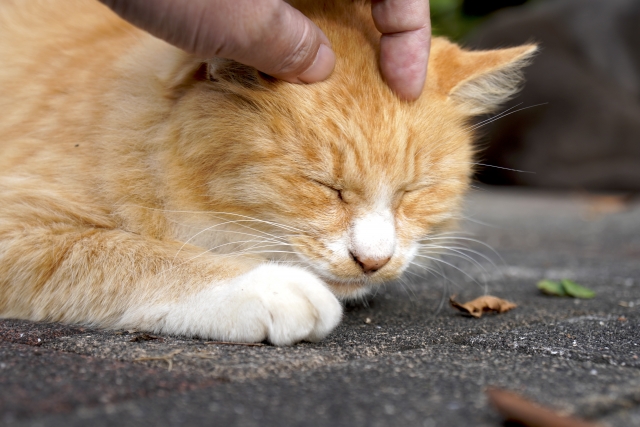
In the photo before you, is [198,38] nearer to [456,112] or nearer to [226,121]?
[226,121]

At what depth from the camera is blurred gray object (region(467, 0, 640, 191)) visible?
682 cm

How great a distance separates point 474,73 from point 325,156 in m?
0.75

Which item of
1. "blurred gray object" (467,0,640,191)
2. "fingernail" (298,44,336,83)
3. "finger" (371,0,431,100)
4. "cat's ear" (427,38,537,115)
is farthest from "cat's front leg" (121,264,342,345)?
"blurred gray object" (467,0,640,191)

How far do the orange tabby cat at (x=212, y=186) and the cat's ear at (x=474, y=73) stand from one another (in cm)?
4

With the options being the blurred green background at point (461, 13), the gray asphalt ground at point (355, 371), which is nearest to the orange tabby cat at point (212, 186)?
the gray asphalt ground at point (355, 371)

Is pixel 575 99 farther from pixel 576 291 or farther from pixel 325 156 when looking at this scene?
pixel 325 156

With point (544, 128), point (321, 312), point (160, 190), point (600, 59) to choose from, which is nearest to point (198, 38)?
point (160, 190)

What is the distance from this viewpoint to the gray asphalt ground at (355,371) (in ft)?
3.51

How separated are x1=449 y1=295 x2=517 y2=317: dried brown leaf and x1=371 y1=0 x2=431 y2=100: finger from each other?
30.3 inches

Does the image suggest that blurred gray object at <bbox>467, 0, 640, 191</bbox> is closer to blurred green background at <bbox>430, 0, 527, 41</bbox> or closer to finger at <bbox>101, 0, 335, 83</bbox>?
blurred green background at <bbox>430, 0, 527, 41</bbox>

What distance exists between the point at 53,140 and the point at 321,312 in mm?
1114

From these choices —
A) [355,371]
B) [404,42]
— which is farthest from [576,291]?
[355,371]

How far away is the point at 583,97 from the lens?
6.98m

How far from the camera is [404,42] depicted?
1958 millimetres
